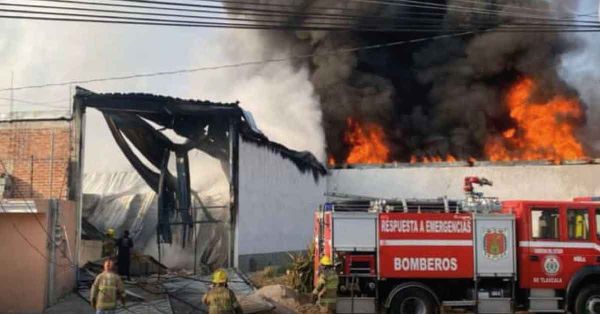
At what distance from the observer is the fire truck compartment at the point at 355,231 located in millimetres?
11039

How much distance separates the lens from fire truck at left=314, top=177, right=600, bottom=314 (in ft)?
36.0

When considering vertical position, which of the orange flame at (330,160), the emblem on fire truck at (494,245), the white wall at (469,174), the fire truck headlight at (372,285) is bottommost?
the fire truck headlight at (372,285)

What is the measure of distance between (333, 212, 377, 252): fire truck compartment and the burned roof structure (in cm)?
587

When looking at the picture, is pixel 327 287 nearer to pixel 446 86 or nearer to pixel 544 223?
pixel 544 223

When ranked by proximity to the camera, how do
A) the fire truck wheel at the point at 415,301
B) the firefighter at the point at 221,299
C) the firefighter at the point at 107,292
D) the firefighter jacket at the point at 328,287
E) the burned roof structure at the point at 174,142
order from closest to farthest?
the firefighter at the point at 221,299
the firefighter at the point at 107,292
the firefighter jacket at the point at 328,287
the fire truck wheel at the point at 415,301
the burned roof structure at the point at 174,142

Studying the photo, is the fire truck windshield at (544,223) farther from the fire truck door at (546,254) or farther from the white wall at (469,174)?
the white wall at (469,174)

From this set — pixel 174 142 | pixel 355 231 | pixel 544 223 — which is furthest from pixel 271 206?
pixel 544 223

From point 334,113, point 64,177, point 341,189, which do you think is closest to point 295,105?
point 334,113

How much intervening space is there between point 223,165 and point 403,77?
53.6 feet

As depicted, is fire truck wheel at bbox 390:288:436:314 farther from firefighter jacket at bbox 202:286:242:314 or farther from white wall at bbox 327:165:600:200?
white wall at bbox 327:165:600:200

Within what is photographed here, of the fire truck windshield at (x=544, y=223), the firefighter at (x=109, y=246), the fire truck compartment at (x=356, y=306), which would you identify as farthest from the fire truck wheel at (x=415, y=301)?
the firefighter at (x=109, y=246)

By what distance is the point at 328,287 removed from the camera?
10.5 m

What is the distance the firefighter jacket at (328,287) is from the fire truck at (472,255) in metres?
0.47

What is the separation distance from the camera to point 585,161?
71.1 ft
